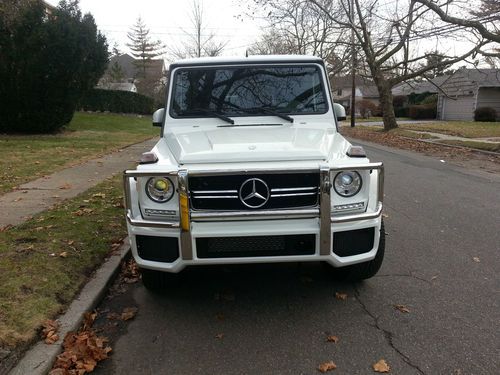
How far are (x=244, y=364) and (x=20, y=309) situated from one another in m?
1.72

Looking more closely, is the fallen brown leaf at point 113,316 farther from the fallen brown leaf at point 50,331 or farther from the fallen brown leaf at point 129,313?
the fallen brown leaf at point 50,331

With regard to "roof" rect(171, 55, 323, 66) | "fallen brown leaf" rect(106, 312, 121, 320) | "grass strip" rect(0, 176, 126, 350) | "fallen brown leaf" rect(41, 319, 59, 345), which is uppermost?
"roof" rect(171, 55, 323, 66)

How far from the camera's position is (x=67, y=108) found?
1877 centimetres

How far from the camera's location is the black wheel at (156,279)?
4.02m

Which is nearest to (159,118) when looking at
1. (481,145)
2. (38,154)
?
(38,154)

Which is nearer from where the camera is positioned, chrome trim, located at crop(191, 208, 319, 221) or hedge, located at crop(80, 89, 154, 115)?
chrome trim, located at crop(191, 208, 319, 221)

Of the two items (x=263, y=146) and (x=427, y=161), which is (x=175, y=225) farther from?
(x=427, y=161)

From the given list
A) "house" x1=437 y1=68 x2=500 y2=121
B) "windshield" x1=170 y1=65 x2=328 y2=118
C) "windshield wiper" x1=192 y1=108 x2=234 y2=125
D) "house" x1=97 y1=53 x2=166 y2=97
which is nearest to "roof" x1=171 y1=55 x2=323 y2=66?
"windshield" x1=170 y1=65 x2=328 y2=118

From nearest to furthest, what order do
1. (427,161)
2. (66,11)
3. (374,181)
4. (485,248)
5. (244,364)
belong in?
(244,364) → (374,181) → (485,248) → (427,161) → (66,11)

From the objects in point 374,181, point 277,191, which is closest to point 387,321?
point 374,181

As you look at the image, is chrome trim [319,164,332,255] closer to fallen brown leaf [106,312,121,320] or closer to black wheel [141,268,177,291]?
black wheel [141,268,177,291]

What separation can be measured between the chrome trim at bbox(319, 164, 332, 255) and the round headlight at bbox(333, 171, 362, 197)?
173 mm

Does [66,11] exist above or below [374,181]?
above

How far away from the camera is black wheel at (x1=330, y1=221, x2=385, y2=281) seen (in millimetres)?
4023
